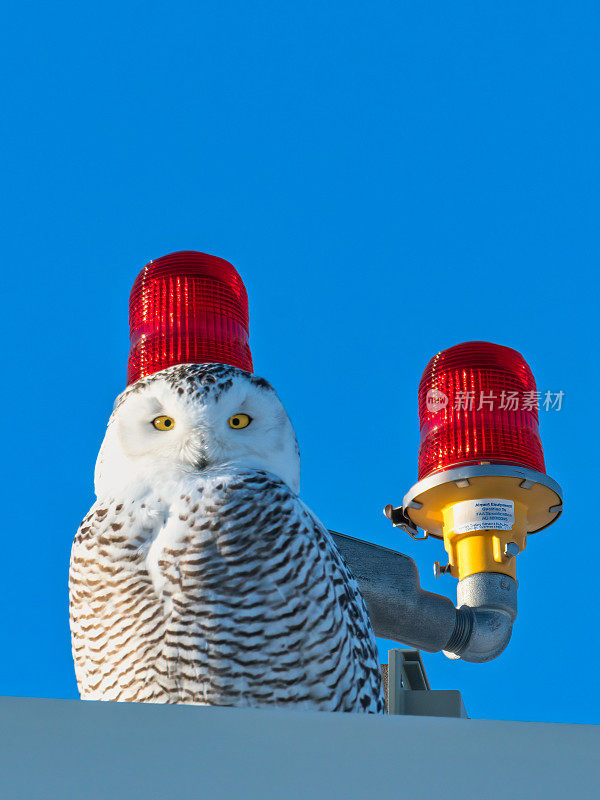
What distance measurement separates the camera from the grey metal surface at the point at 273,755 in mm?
789

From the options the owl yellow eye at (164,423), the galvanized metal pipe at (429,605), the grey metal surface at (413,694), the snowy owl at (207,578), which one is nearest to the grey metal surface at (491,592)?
the galvanized metal pipe at (429,605)

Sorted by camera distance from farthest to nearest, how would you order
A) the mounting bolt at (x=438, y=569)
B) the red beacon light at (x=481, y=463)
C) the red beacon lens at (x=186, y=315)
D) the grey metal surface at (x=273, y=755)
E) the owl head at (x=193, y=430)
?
the mounting bolt at (x=438, y=569) < the red beacon light at (x=481, y=463) < the red beacon lens at (x=186, y=315) < the owl head at (x=193, y=430) < the grey metal surface at (x=273, y=755)

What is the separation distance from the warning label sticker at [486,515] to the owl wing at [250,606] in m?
0.80

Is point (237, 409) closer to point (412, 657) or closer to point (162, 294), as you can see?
point (162, 294)

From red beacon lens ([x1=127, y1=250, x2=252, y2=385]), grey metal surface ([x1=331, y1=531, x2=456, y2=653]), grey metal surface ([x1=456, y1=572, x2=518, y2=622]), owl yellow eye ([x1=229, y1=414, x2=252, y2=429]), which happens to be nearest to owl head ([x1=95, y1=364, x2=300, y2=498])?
owl yellow eye ([x1=229, y1=414, x2=252, y2=429])

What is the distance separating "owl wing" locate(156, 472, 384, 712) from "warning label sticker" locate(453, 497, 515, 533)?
80 cm

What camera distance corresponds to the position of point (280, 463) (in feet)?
5.83

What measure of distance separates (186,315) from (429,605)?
98cm

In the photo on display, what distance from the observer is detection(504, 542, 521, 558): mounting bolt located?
2.38m

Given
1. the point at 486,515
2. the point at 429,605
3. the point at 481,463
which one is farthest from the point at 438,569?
the point at 481,463

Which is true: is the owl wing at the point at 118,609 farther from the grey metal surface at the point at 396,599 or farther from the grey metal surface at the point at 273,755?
the grey metal surface at the point at 396,599

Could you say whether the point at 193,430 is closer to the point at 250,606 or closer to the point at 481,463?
the point at 250,606

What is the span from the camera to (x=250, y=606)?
1.52 m

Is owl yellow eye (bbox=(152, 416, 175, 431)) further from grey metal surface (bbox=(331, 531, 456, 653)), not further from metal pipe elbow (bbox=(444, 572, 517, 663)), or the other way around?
metal pipe elbow (bbox=(444, 572, 517, 663))
